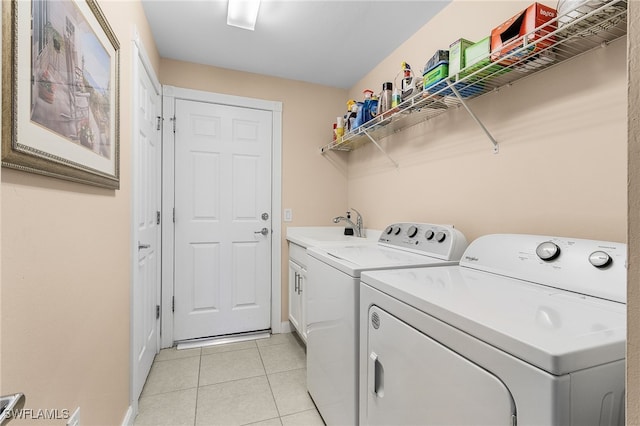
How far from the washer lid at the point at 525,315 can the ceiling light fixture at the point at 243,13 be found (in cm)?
172

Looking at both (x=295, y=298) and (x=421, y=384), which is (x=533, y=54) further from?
(x=295, y=298)

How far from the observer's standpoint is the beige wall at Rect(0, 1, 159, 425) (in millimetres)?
651

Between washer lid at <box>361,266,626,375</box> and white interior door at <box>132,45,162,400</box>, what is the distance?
1402mm

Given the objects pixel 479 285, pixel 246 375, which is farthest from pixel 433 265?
pixel 246 375

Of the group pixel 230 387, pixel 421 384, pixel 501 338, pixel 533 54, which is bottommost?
pixel 230 387

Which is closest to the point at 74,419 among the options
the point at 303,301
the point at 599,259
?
the point at 303,301

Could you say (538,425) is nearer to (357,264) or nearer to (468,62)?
(357,264)

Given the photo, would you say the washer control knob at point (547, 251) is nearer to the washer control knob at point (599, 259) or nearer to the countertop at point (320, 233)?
the washer control knob at point (599, 259)

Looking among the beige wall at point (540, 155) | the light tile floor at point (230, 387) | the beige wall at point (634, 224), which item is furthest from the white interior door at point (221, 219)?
the beige wall at point (634, 224)

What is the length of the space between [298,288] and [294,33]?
6.30 feet

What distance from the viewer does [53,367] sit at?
0.79 meters

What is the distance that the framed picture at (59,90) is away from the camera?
616 mm

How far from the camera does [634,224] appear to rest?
34 cm

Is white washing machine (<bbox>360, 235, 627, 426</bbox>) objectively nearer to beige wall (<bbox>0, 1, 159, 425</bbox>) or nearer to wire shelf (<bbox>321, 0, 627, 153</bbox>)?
wire shelf (<bbox>321, 0, 627, 153</bbox>)
